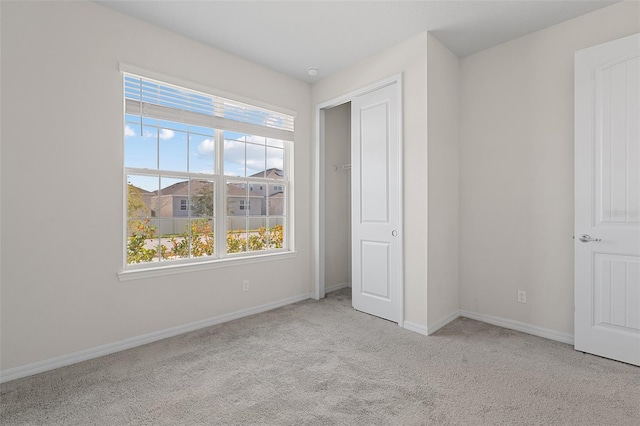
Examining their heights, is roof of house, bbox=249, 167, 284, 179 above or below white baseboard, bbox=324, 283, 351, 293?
above

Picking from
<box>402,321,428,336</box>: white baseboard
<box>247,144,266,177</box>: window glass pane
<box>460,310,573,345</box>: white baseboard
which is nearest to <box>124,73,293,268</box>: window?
<box>247,144,266,177</box>: window glass pane

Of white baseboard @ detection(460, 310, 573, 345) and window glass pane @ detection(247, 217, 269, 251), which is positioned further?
window glass pane @ detection(247, 217, 269, 251)

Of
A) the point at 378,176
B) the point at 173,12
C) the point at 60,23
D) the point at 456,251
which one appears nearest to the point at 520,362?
the point at 456,251

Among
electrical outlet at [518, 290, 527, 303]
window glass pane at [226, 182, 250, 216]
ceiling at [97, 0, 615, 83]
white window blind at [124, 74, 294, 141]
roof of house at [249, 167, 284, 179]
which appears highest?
ceiling at [97, 0, 615, 83]

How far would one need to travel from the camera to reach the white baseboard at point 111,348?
2234 mm

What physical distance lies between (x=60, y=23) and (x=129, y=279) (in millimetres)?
2043

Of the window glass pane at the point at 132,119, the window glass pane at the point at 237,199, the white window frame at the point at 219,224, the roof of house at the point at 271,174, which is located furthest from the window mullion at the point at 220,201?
the window glass pane at the point at 132,119

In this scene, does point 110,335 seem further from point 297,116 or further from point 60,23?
point 297,116

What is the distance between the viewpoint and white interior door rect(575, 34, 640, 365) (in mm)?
2367

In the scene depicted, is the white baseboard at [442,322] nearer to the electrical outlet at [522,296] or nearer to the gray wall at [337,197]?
the electrical outlet at [522,296]

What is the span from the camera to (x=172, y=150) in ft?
10.2

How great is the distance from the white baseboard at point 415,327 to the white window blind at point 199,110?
2.52 metres

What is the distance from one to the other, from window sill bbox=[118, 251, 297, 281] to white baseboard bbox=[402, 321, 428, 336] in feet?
5.20

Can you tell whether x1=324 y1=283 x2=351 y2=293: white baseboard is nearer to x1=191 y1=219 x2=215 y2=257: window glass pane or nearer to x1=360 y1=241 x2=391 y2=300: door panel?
x1=360 y1=241 x2=391 y2=300: door panel
